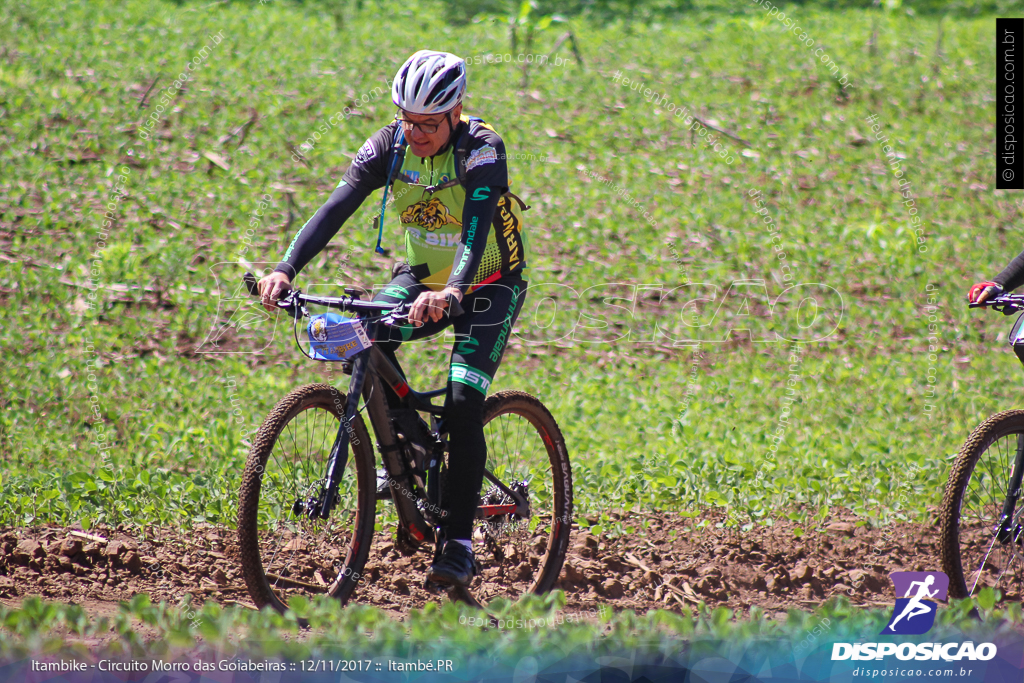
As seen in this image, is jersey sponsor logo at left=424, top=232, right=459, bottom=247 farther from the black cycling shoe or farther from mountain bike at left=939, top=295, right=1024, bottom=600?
mountain bike at left=939, top=295, right=1024, bottom=600

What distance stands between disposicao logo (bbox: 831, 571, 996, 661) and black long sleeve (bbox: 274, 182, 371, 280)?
289 centimetres

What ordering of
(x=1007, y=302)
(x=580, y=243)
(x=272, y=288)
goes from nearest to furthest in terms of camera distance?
(x=272, y=288), (x=1007, y=302), (x=580, y=243)

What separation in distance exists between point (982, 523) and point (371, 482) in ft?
11.2

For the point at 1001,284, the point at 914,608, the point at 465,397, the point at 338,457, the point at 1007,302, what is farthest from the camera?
the point at 1001,284

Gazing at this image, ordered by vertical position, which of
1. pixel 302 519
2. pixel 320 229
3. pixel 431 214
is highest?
pixel 431 214

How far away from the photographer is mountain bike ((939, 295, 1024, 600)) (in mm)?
4781

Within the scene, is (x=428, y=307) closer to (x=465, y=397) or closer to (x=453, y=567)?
(x=465, y=397)

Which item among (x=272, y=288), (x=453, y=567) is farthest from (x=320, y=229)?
(x=453, y=567)

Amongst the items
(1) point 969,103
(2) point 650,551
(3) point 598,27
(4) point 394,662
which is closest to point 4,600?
(4) point 394,662

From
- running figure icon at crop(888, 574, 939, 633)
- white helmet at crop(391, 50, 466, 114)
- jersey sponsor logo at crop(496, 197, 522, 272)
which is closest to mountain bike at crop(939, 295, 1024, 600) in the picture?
running figure icon at crop(888, 574, 939, 633)

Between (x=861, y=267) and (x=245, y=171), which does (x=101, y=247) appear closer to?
(x=245, y=171)

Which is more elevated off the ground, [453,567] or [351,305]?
[351,305]

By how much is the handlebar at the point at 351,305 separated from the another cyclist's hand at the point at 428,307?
4 centimetres

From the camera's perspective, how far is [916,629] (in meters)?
4.32
